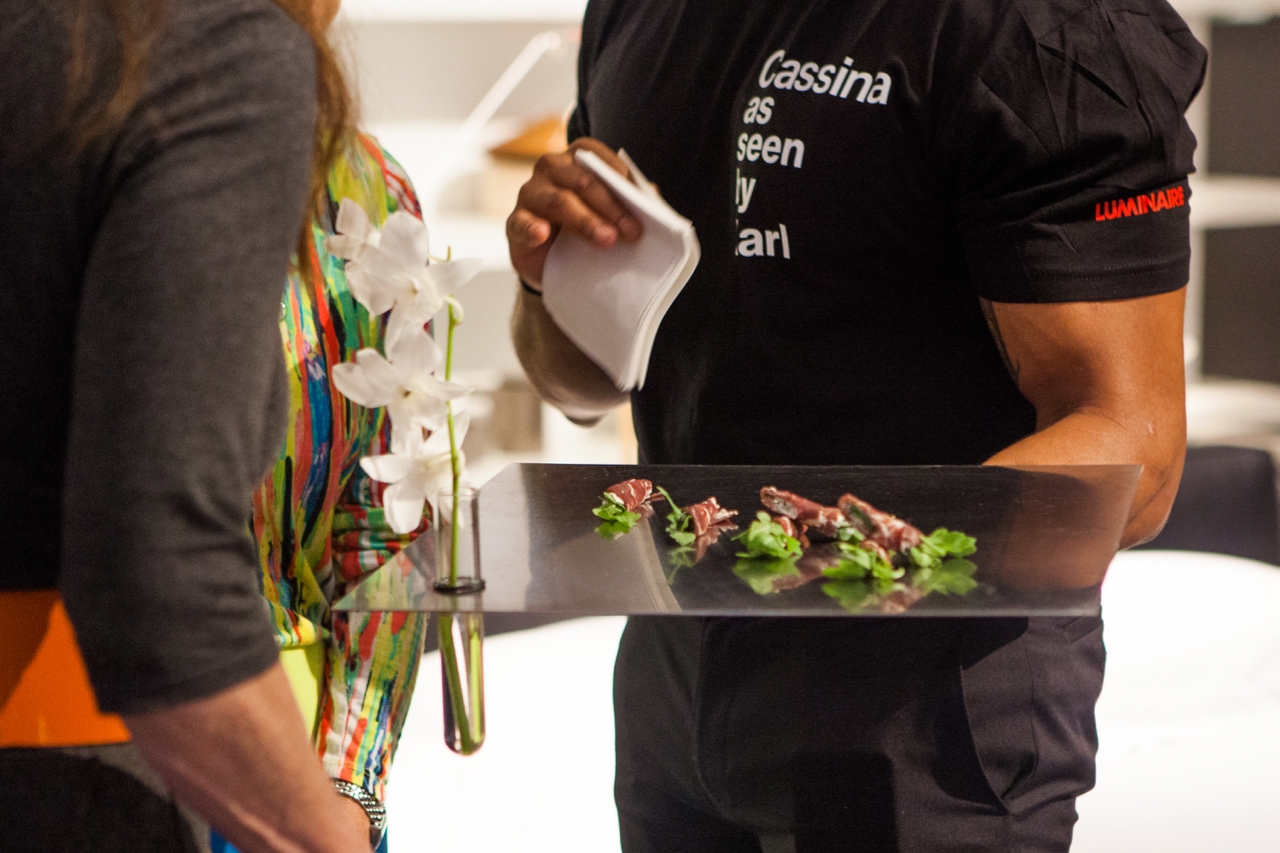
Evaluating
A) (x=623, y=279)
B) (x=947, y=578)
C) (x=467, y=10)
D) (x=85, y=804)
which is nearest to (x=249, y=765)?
(x=85, y=804)

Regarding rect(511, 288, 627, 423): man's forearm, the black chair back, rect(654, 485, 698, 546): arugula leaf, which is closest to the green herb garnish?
rect(654, 485, 698, 546): arugula leaf

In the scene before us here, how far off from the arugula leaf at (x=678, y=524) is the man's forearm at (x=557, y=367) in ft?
1.15

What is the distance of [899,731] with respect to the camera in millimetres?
864

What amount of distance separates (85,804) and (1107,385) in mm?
629

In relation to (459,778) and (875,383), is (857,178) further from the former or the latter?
(459,778)

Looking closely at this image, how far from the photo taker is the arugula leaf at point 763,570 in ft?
2.04

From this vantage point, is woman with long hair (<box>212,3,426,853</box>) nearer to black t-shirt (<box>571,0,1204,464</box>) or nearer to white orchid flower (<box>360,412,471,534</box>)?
white orchid flower (<box>360,412,471,534</box>)

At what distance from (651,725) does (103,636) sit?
61cm

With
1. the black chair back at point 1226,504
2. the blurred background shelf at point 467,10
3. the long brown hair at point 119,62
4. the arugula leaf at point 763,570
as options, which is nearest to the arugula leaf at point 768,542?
the arugula leaf at point 763,570

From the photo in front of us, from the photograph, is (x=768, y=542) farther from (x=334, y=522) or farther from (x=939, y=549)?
(x=334, y=522)

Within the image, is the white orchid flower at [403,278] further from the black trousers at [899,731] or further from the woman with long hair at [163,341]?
the black trousers at [899,731]

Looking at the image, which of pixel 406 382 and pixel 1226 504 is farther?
pixel 1226 504

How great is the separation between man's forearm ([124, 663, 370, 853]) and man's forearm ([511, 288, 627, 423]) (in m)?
0.61

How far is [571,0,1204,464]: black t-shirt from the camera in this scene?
832 millimetres
